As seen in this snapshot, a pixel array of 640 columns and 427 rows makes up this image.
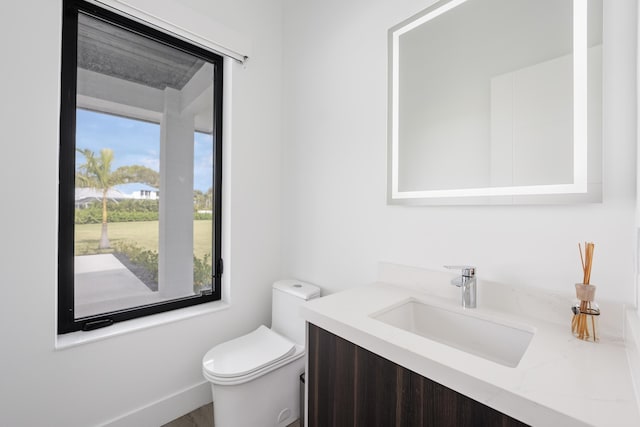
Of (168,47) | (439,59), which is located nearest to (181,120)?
(168,47)

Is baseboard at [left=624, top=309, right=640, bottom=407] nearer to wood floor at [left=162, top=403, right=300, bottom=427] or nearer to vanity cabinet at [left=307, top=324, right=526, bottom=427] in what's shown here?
vanity cabinet at [left=307, top=324, right=526, bottom=427]

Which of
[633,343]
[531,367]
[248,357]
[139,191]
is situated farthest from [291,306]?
[633,343]

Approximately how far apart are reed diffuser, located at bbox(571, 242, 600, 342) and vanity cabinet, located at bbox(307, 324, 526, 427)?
42 centimetres

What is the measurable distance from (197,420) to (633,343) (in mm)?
1808

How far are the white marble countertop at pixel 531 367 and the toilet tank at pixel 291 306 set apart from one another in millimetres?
589

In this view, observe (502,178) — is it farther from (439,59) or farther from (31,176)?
(31,176)

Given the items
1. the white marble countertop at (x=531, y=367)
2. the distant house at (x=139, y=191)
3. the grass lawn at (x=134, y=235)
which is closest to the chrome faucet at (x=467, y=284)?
the white marble countertop at (x=531, y=367)

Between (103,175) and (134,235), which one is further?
(134,235)

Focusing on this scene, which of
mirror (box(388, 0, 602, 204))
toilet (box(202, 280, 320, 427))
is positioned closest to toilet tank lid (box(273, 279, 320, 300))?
toilet (box(202, 280, 320, 427))

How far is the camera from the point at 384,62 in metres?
1.39

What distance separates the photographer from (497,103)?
41.4 inches

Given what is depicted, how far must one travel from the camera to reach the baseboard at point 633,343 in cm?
57

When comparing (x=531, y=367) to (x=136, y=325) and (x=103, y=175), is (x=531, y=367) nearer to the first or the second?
(x=136, y=325)

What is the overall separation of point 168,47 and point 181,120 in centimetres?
41
